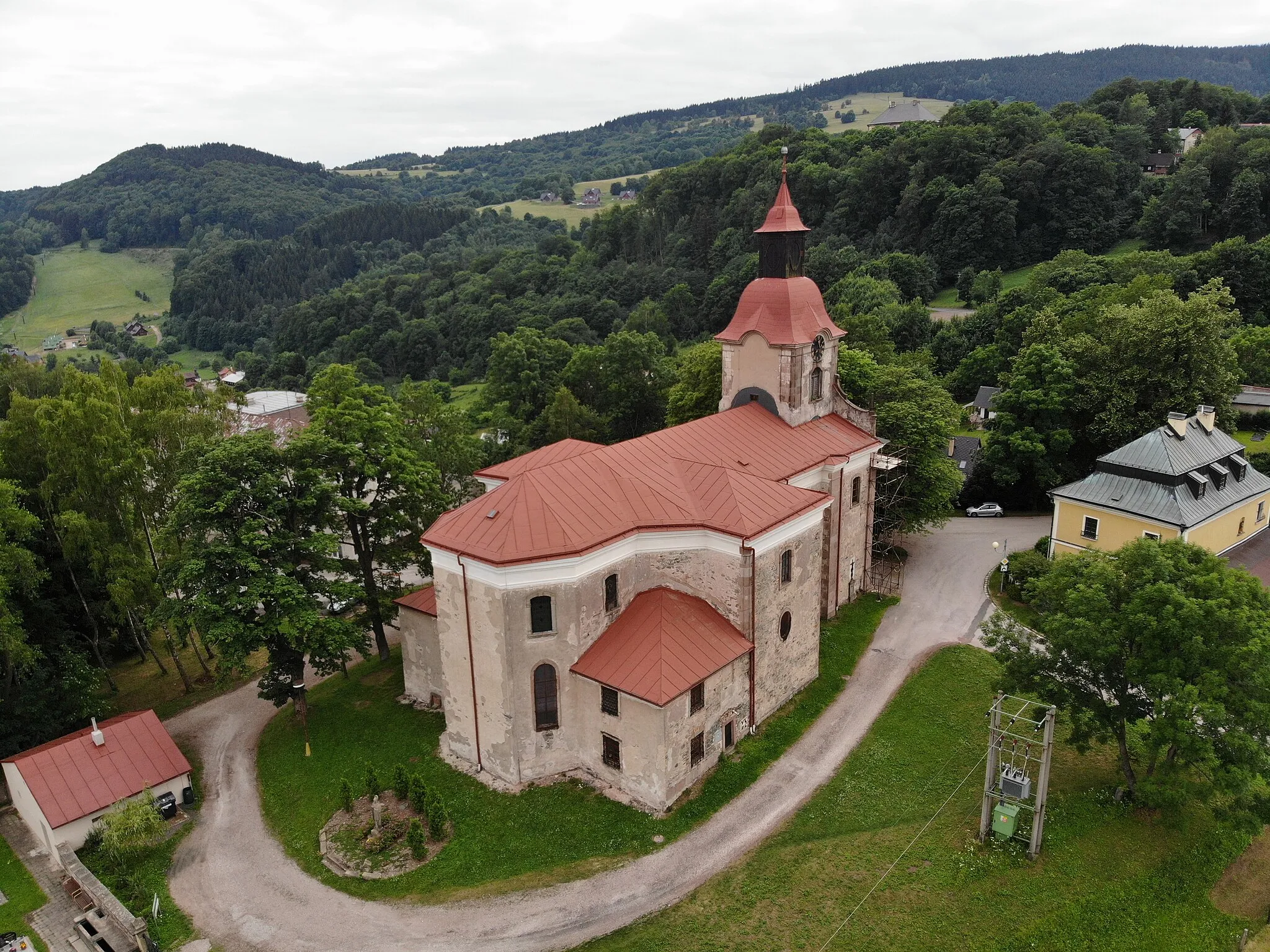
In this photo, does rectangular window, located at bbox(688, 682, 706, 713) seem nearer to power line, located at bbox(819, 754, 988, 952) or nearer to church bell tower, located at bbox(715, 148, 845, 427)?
power line, located at bbox(819, 754, 988, 952)

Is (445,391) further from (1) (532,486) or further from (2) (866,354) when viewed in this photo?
(1) (532,486)

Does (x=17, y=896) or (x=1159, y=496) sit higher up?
(x=1159, y=496)

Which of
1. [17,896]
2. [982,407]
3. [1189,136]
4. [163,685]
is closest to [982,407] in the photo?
[982,407]

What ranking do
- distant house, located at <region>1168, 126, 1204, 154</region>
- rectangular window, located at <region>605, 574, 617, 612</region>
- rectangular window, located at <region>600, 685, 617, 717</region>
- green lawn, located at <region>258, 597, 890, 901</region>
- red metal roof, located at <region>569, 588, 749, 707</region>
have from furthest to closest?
distant house, located at <region>1168, 126, 1204, 154</region>, rectangular window, located at <region>605, 574, 617, 612</region>, rectangular window, located at <region>600, 685, 617, 717</region>, red metal roof, located at <region>569, 588, 749, 707</region>, green lawn, located at <region>258, 597, 890, 901</region>

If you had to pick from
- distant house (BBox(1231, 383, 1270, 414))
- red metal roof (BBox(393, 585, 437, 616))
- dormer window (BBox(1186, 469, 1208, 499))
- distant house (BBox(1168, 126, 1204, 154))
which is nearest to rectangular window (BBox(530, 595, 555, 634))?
red metal roof (BBox(393, 585, 437, 616))

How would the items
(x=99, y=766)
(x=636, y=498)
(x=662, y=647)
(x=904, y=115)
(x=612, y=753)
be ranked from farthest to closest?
(x=904, y=115), (x=636, y=498), (x=99, y=766), (x=612, y=753), (x=662, y=647)

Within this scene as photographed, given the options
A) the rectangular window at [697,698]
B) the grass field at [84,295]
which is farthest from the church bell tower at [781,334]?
the grass field at [84,295]

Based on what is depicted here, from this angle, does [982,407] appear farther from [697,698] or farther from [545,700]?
[545,700]
